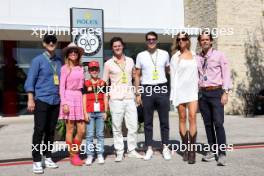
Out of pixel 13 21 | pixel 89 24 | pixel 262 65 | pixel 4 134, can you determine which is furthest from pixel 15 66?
pixel 262 65

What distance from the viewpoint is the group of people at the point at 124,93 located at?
5738 mm

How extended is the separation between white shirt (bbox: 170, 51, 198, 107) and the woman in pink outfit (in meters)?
1.50

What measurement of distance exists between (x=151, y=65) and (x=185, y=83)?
0.66m

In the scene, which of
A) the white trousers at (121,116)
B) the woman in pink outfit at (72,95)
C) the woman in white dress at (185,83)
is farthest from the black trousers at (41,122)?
the woman in white dress at (185,83)

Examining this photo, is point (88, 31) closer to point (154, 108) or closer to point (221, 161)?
point (154, 108)

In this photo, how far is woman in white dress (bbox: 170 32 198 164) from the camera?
19.6 ft

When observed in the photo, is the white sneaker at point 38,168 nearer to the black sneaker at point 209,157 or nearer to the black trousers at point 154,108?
the black trousers at point 154,108

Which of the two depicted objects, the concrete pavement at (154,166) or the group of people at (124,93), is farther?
the group of people at (124,93)

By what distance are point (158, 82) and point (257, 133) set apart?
14.0ft

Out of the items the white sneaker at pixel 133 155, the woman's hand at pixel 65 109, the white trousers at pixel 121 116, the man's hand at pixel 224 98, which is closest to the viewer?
the woman's hand at pixel 65 109

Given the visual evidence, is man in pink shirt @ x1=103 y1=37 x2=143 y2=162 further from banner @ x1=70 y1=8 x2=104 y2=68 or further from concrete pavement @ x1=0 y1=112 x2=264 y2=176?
banner @ x1=70 y1=8 x2=104 y2=68

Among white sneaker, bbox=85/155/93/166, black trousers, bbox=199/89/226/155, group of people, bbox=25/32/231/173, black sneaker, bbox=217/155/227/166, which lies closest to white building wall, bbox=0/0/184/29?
group of people, bbox=25/32/231/173

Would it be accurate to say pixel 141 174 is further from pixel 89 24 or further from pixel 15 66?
pixel 15 66

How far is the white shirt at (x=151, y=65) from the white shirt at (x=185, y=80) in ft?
0.91
